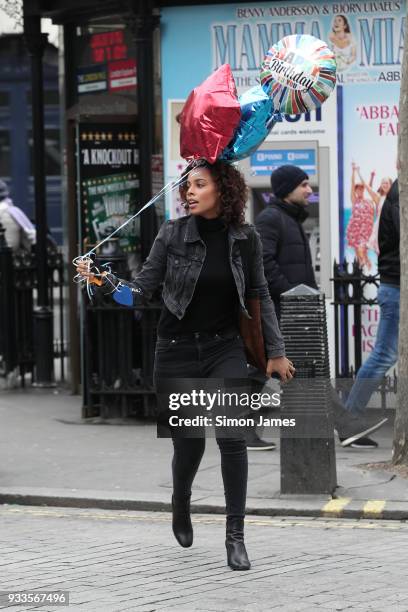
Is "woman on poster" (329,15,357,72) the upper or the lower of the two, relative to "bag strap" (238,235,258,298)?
upper

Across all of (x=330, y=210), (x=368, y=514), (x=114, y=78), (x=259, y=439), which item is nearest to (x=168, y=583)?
(x=368, y=514)

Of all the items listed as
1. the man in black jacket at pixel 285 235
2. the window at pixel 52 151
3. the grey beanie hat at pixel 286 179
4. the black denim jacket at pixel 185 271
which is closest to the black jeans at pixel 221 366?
the black denim jacket at pixel 185 271

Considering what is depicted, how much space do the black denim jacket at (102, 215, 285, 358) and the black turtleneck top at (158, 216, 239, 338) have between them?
0.11 ft

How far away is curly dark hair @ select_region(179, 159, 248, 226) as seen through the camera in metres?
6.53

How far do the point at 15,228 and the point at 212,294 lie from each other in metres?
8.30

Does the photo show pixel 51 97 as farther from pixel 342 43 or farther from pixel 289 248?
pixel 289 248

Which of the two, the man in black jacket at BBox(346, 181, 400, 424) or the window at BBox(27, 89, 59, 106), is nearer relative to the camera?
the man in black jacket at BBox(346, 181, 400, 424)

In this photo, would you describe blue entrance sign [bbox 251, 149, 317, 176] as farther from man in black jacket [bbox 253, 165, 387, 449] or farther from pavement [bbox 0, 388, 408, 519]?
pavement [bbox 0, 388, 408, 519]

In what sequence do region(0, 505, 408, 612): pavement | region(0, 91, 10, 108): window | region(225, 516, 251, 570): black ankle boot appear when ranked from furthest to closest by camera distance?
1. region(0, 91, 10, 108): window
2. region(225, 516, 251, 570): black ankle boot
3. region(0, 505, 408, 612): pavement

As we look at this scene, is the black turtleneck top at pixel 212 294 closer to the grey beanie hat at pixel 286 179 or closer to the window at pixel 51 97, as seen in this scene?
the grey beanie hat at pixel 286 179

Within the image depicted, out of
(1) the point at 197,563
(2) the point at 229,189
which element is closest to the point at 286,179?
(2) the point at 229,189

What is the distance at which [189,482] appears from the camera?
6.74m

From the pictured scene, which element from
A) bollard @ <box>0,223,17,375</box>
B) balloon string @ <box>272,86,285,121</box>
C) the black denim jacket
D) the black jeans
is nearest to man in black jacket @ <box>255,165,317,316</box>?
balloon string @ <box>272,86,285,121</box>

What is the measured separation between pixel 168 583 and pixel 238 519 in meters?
0.47
